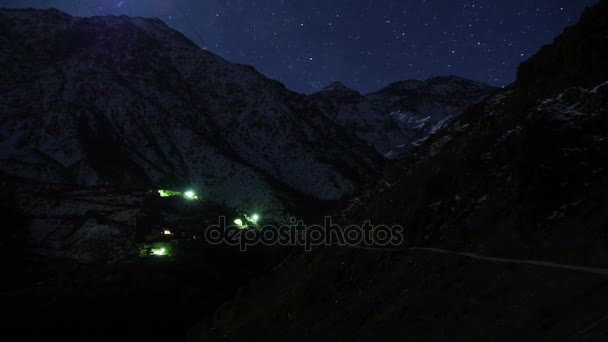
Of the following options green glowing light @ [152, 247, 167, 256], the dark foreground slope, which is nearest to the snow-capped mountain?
green glowing light @ [152, 247, 167, 256]

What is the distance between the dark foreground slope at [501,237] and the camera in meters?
12.4

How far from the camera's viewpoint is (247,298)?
1893 inches

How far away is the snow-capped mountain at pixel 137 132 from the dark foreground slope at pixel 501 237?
109 m

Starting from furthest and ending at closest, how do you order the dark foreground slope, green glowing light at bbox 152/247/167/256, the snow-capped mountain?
1. the snow-capped mountain
2. green glowing light at bbox 152/247/167/256
3. the dark foreground slope

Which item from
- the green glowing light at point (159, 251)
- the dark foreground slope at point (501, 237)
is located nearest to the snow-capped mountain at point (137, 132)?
the green glowing light at point (159, 251)

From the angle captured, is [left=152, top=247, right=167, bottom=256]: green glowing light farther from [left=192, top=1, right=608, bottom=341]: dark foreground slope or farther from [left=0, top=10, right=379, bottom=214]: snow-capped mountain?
[left=192, top=1, right=608, bottom=341]: dark foreground slope

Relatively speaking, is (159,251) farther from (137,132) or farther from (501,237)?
(137,132)

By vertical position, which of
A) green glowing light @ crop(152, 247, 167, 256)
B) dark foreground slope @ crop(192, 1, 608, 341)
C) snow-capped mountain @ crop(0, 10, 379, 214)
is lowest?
dark foreground slope @ crop(192, 1, 608, 341)

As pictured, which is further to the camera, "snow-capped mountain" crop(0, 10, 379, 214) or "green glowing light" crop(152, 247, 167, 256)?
"snow-capped mountain" crop(0, 10, 379, 214)

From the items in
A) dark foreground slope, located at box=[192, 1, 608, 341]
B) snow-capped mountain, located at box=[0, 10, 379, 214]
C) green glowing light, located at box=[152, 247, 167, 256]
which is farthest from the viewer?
snow-capped mountain, located at box=[0, 10, 379, 214]

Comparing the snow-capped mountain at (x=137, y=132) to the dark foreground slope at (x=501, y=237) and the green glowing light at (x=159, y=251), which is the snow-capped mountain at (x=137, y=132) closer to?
the green glowing light at (x=159, y=251)

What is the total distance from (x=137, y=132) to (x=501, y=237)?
162975 millimetres

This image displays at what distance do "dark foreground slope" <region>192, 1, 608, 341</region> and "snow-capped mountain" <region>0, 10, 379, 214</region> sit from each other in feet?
357

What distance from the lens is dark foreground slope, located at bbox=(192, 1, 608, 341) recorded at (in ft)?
40.7
